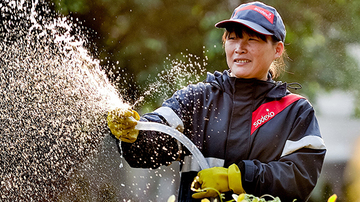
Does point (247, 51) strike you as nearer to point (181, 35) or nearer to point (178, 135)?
point (178, 135)

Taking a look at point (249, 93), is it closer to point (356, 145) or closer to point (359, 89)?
point (359, 89)

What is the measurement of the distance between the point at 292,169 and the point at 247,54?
562mm

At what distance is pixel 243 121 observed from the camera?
66.6 inches

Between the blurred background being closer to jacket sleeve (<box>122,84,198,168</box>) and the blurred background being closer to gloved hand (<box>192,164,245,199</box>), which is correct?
jacket sleeve (<box>122,84,198,168</box>)

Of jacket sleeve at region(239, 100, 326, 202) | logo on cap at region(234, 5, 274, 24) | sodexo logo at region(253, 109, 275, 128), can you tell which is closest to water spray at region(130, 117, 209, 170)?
jacket sleeve at region(239, 100, 326, 202)

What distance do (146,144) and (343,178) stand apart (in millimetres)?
3866

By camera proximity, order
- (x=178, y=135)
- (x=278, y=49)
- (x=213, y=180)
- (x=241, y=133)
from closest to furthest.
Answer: (x=213, y=180) → (x=178, y=135) → (x=241, y=133) → (x=278, y=49)

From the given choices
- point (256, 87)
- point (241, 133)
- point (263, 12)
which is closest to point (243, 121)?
point (241, 133)

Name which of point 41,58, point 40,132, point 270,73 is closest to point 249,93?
point 270,73

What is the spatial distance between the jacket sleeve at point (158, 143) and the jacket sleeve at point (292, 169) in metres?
0.39

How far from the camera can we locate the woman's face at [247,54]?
1.70m

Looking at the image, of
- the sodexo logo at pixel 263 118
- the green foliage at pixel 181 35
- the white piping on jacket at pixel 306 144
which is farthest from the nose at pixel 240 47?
the green foliage at pixel 181 35

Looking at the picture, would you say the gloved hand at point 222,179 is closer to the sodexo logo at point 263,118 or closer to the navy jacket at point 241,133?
the navy jacket at point 241,133

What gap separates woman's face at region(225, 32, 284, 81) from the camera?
1.70 m
